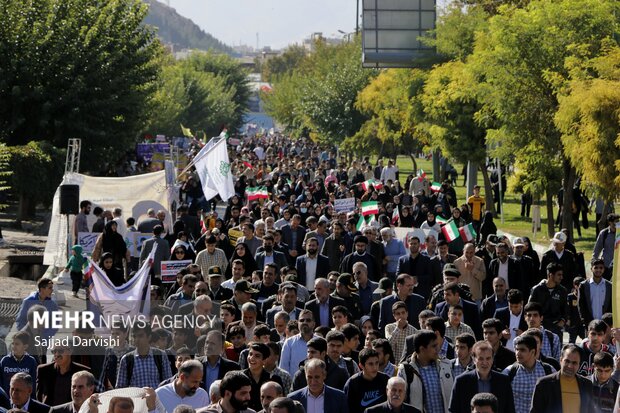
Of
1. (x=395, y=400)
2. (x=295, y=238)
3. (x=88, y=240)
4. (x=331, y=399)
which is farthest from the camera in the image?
(x=88, y=240)

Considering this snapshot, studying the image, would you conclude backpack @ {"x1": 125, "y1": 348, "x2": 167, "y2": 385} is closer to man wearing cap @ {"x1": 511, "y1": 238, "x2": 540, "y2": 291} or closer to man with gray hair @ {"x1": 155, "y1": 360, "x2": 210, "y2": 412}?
man with gray hair @ {"x1": 155, "y1": 360, "x2": 210, "y2": 412}

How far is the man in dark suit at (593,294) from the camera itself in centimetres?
Answer: 1655

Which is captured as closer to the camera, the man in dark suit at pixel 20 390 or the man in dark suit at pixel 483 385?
the man in dark suit at pixel 20 390

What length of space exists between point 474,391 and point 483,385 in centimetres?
9

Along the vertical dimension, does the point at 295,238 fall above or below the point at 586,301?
above

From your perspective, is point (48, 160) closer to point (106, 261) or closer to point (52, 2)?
point (52, 2)

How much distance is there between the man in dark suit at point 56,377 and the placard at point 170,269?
728 centimetres

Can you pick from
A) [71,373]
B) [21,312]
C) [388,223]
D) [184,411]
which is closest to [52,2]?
[388,223]

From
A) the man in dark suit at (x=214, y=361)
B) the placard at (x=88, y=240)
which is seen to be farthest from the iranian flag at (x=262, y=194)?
the man in dark suit at (x=214, y=361)

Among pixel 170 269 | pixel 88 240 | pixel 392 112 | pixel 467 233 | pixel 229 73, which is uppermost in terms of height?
pixel 229 73

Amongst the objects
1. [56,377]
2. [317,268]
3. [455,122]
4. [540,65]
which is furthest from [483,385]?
[455,122]

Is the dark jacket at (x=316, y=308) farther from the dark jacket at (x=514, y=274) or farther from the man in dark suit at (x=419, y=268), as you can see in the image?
the dark jacket at (x=514, y=274)

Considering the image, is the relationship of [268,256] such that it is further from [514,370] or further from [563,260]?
[514,370]

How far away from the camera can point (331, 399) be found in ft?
33.7
